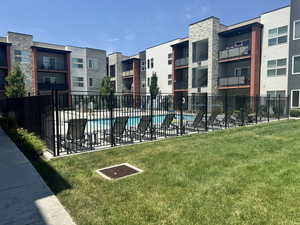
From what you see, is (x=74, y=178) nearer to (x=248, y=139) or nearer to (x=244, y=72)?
(x=248, y=139)

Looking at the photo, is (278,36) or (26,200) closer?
(26,200)

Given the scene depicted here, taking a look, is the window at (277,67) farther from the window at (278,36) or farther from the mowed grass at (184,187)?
the mowed grass at (184,187)

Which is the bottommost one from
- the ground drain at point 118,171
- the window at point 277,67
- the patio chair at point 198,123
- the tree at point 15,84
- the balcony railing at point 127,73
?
the ground drain at point 118,171

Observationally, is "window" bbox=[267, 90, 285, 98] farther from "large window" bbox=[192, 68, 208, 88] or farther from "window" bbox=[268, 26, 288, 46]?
"large window" bbox=[192, 68, 208, 88]

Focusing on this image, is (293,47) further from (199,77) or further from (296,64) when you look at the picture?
(199,77)

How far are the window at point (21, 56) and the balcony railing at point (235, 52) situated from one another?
91.9 ft

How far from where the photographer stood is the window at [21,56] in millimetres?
29164

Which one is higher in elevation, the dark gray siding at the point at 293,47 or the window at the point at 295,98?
the dark gray siding at the point at 293,47

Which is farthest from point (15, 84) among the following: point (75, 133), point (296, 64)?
point (296, 64)

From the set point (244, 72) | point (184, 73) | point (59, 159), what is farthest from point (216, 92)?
point (59, 159)

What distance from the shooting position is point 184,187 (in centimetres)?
397

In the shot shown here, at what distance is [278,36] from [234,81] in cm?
601

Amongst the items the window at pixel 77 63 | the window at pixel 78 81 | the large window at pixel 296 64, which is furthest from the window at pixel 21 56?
Result: the large window at pixel 296 64

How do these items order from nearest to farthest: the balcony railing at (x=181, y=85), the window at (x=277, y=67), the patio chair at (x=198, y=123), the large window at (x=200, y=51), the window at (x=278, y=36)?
the patio chair at (x=198, y=123)
the window at (x=278, y=36)
the window at (x=277, y=67)
the large window at (x=200, y=51)
the balcony railing at (x=181, y=85)
